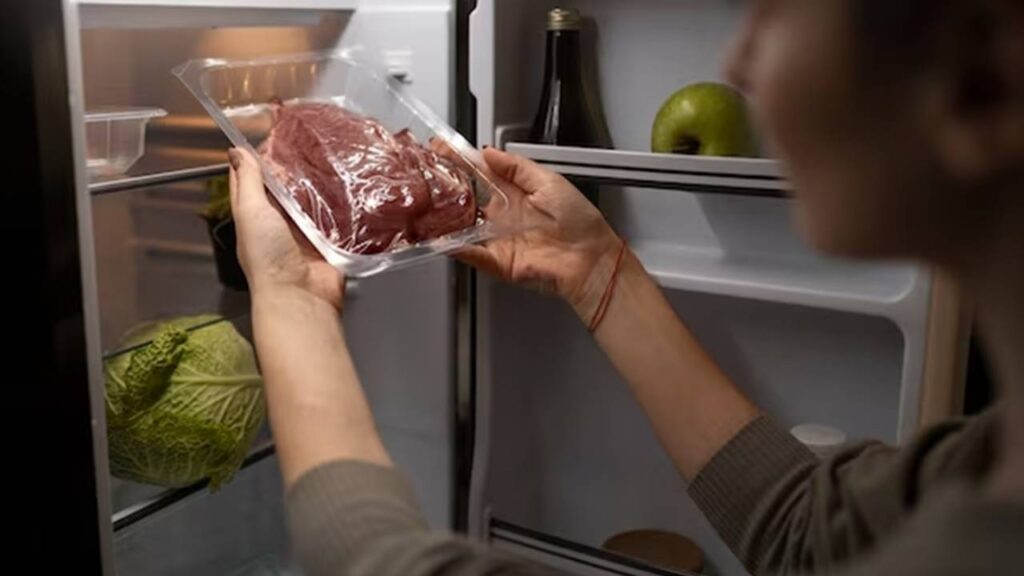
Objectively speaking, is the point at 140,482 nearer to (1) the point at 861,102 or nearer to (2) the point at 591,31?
(2) the point at 591,31

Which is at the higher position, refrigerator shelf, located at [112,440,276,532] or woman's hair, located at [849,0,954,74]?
woman's hair, located at [849,0,954,74]

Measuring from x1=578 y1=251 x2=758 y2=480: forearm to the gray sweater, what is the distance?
3 cm

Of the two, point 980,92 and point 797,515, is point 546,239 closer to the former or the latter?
point 797,515

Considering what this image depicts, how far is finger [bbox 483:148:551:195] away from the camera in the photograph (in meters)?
1.28

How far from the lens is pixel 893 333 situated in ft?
4.33

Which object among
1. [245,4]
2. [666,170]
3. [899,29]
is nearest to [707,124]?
[666,170]

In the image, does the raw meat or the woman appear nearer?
the woman

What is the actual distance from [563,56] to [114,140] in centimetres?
53

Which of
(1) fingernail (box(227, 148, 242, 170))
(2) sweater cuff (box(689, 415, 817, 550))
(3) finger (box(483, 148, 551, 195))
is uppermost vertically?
(1) fingernail (box(227, 148, 242, 170))

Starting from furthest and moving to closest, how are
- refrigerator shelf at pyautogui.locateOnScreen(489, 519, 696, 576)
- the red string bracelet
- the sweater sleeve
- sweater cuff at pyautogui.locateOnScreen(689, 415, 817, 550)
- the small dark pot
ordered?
the small dark pot < refrigerator shelf at pyautogui.locateOnScreen(489, 519, 696, 576) < the red string bracelet < sweater cuff at pyautogui.locateOnScreen(689, 415, 817, 550) < the sweater sleeve

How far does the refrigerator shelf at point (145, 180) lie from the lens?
1.20 meters

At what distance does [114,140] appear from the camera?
4.04 ft

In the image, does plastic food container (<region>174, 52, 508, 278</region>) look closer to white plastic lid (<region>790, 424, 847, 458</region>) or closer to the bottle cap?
the bottle cap

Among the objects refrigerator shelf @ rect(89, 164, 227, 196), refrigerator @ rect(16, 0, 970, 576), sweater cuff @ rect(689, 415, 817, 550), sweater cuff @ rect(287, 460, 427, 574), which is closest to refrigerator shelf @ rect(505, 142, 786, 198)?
refrigerator @ rect(16, 0, 970, 576)
